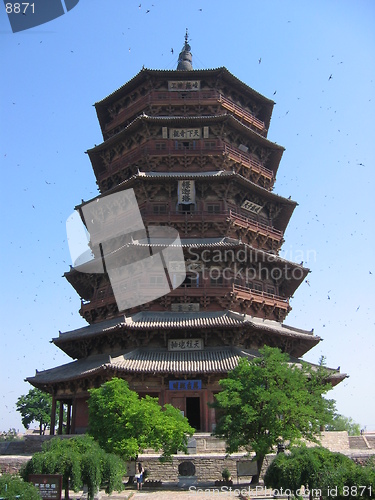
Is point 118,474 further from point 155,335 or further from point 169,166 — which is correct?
point 169,166

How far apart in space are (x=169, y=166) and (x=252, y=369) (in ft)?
45.7

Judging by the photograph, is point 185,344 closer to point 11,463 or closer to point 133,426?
point 133,426

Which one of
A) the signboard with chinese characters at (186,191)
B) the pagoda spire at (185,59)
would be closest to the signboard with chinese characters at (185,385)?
the signboard with chinese characters at (186,191)

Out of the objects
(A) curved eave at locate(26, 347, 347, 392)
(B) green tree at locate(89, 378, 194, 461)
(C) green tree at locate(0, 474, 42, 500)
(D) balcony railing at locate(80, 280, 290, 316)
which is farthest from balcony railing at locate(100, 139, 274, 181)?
(C) green tree at locate(0, 474, 42, 500)

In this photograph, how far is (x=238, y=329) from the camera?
872 inches

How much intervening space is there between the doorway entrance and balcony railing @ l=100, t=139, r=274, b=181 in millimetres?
13357

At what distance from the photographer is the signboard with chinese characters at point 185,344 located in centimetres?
2261

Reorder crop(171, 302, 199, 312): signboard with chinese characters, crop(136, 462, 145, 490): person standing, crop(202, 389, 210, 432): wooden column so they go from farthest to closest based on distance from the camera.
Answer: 1. crop(171, 302, 199, 312): signboard with chinese characters
2. crop(202, 389, 210, 432): wooden column
3. crop(136, 462, 145, 490): person standing

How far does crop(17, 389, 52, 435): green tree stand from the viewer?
5516 cm

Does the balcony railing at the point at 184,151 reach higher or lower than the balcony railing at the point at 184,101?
lower

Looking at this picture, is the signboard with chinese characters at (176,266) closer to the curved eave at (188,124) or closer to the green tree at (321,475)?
the curved eave at (188,124)

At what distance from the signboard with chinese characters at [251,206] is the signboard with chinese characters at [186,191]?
316cm

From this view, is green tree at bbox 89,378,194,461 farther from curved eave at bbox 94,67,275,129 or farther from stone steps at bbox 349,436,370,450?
curved eave at bbox 94,67,275,129

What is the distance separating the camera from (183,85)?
2903 cm
